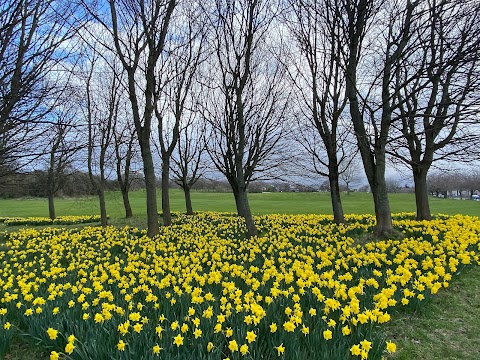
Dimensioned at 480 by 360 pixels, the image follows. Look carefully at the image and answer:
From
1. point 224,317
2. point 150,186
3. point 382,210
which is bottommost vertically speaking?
point 224,317

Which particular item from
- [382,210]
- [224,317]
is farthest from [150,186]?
[224,317]

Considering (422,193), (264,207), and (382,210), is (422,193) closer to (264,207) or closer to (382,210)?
(382,210)

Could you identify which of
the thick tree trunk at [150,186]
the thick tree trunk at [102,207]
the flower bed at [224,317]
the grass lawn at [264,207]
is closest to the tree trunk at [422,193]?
the flower bed at [224,317]

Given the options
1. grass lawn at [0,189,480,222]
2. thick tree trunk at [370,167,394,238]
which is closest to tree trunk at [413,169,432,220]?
thick tree trunk at [370,167,394,238]

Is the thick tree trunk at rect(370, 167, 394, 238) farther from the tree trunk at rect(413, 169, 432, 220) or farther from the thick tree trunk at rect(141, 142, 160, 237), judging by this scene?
the thick tree trunk at rect(141, 142, 160, 237)

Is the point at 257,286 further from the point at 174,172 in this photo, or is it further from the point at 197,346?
the point at 174,172

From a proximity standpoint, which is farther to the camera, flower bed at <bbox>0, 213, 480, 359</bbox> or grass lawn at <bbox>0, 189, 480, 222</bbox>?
grass lawn at <bbox>0, 189, 480, 222</bbox>

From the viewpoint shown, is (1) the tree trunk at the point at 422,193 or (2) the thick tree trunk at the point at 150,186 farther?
(1) the tree trunk at the point at 422,193

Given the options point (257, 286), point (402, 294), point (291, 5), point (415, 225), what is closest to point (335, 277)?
point (402, 294)

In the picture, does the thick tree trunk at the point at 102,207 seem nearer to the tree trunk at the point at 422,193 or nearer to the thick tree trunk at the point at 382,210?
the thick tree trunk at the point at 382,210

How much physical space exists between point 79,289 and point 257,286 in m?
2.37

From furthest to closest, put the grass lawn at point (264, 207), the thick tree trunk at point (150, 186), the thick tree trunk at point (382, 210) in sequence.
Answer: the grass lawn at point (264, 207), the thick tree trunk at point (150, 186), the thick tree trunk at point (382, 210)

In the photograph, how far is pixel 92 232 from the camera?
36.4 feet

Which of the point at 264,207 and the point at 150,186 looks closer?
the point at 150,186
